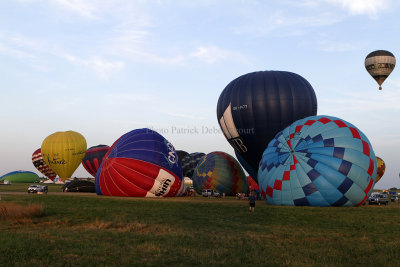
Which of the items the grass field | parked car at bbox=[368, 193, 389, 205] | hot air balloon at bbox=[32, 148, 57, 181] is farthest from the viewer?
hot air balloon at bbox=[32, 148, 57, 181]

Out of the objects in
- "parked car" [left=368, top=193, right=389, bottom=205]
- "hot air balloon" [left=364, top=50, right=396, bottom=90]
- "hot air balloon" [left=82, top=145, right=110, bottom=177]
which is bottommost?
"parked car" [left=368, top=193, right=389, bottom=205]

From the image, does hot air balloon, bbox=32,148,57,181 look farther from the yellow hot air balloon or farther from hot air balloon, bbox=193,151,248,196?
hot air balloon, bbox=193,151,248,196

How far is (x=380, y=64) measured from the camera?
115 ft

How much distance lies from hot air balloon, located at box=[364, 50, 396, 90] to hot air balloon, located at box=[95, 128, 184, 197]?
21.7 m

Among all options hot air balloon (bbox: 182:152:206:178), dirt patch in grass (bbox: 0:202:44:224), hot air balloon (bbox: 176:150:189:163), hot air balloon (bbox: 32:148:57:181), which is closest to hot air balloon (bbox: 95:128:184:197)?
dirt patch in grass (bbox: 0:202:44:224)

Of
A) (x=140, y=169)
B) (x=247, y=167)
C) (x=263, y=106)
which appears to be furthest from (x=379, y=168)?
(x=140, y=169)

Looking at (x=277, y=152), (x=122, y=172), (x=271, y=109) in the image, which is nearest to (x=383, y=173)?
(x=271, y=109)

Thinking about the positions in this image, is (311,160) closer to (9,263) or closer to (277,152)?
(277,152)

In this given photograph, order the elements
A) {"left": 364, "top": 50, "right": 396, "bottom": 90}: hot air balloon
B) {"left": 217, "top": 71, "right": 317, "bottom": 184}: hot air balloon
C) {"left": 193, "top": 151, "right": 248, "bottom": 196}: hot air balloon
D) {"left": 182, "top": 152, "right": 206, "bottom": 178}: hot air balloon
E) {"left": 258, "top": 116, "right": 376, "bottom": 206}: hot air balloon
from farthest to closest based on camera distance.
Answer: {"left": 182, "top": 152, "right": 206, "bottom": 178}: hot air balloon, {"left": 364, "top": 50, "right": 396, "bottom": 90}: hot air balloon, {"left": 193, "top": 151, "right": 248, "bottom": 196}: hot air balloon, {"left": 217, "top": 71, "right": 317, "bottom": 184}: hot air balloon, {"left": 258, "top": 116, "right": 376, "bottom": 206}: hot air balloon

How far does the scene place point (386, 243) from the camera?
32.5 feet

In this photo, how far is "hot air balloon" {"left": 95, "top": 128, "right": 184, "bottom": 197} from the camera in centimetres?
2611

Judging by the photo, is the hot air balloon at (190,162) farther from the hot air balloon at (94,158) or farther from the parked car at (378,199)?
the parked car at (378,199)

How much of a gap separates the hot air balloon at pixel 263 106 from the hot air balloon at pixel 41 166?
51270 millimetres

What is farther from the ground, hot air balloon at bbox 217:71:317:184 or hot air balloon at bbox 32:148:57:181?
hot air balloon at bbox 217:71:317:184
